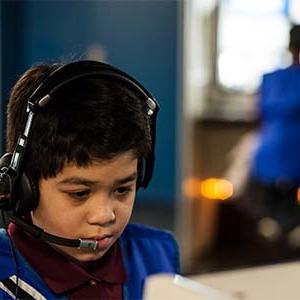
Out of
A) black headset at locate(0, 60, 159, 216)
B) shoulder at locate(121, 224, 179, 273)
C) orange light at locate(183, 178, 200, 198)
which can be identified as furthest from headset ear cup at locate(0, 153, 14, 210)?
orange light at locate(183, 178, 200, 198)

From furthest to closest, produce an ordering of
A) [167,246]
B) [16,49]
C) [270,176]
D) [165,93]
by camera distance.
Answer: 1. [16,49]
2. [165,93]
3. [270,176]
4. [167,246]

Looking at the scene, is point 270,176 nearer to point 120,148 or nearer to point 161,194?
point 161,194

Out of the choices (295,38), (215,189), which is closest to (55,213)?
(295,38)

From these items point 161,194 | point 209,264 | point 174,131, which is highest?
point 174,131

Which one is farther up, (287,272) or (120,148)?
(120,148)

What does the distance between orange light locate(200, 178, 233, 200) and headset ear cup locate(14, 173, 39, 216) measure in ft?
8.49

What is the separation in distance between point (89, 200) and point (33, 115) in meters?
0.09

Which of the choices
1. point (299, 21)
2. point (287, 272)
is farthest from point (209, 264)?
point (287, 272)

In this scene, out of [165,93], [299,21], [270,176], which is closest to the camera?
[270,176]

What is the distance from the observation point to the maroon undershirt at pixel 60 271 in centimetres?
→ 70

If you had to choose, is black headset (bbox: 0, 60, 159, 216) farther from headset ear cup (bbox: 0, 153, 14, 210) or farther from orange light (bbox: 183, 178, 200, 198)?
orange light (bbox: 183, 178, 200, 198)

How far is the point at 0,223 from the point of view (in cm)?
71

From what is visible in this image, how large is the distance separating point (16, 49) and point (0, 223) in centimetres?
292

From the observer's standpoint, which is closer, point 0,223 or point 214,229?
point 0,223
